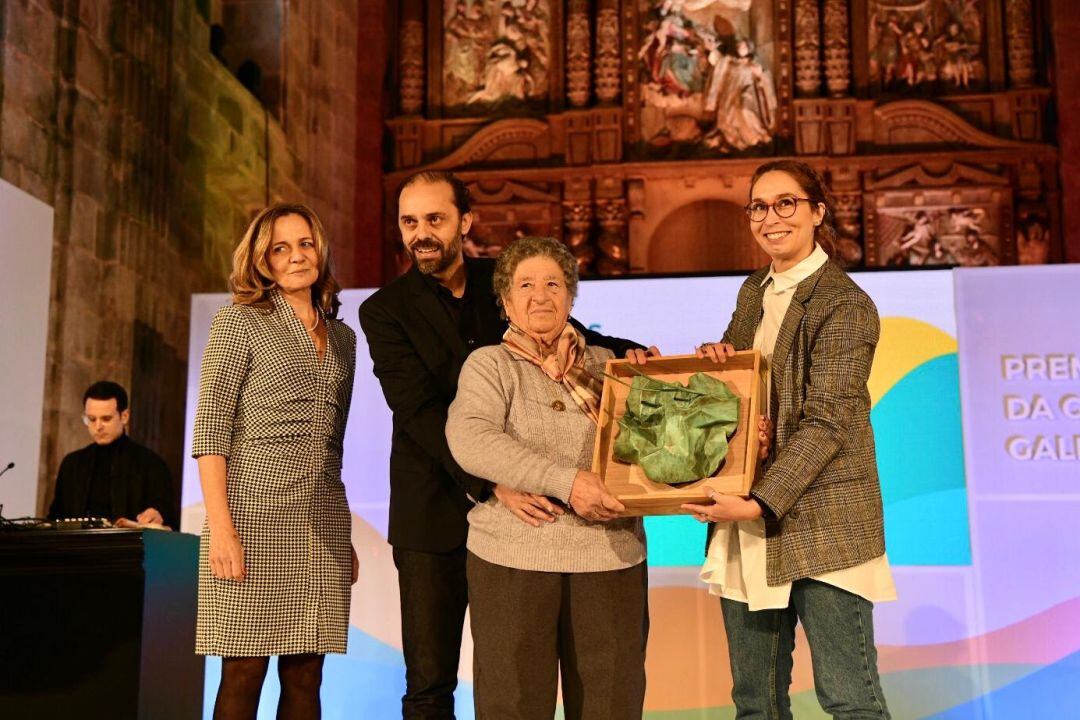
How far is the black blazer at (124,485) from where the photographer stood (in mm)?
4648

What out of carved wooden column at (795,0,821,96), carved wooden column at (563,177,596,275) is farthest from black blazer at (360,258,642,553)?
carved wooden column at (795,0,821,96)

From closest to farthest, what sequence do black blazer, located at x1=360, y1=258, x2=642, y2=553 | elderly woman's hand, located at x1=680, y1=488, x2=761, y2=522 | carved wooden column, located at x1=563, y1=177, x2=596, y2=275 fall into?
1. elderly woman's hand, located at x1=680, y1=488, x2=761, y2=522
2. black blazer, located at x1=360, y1=258, x2=642, y2=553
3. carved wooden column, located at x1=563, y1=177, x2=596, y2=275

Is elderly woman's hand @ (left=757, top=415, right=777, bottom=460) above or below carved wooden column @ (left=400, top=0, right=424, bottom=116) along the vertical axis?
below

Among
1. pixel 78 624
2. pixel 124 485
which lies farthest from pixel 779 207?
pixel 124 485

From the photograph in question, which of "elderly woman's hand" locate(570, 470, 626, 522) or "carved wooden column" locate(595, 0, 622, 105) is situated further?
"carved wooden column" locate(595, 0, 622, 105)

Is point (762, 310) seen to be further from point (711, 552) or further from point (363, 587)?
point (363, 587)

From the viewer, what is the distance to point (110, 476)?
466cm

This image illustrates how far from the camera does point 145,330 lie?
264 inches

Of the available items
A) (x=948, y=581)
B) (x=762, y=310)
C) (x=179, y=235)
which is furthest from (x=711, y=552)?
(x=179, y=235)

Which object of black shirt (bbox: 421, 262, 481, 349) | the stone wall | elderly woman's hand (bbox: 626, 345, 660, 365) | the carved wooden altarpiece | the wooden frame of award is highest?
the carved wooden altarpiece

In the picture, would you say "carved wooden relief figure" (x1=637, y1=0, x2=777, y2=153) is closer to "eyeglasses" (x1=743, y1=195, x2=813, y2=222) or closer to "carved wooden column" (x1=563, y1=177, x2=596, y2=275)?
"carved wooden column" (x1=563, y1=177, x2=596, y2=275)

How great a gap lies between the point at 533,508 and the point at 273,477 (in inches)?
26.9

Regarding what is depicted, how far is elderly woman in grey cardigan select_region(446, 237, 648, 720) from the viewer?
7.88 ft

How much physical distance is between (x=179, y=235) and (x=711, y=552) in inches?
223
